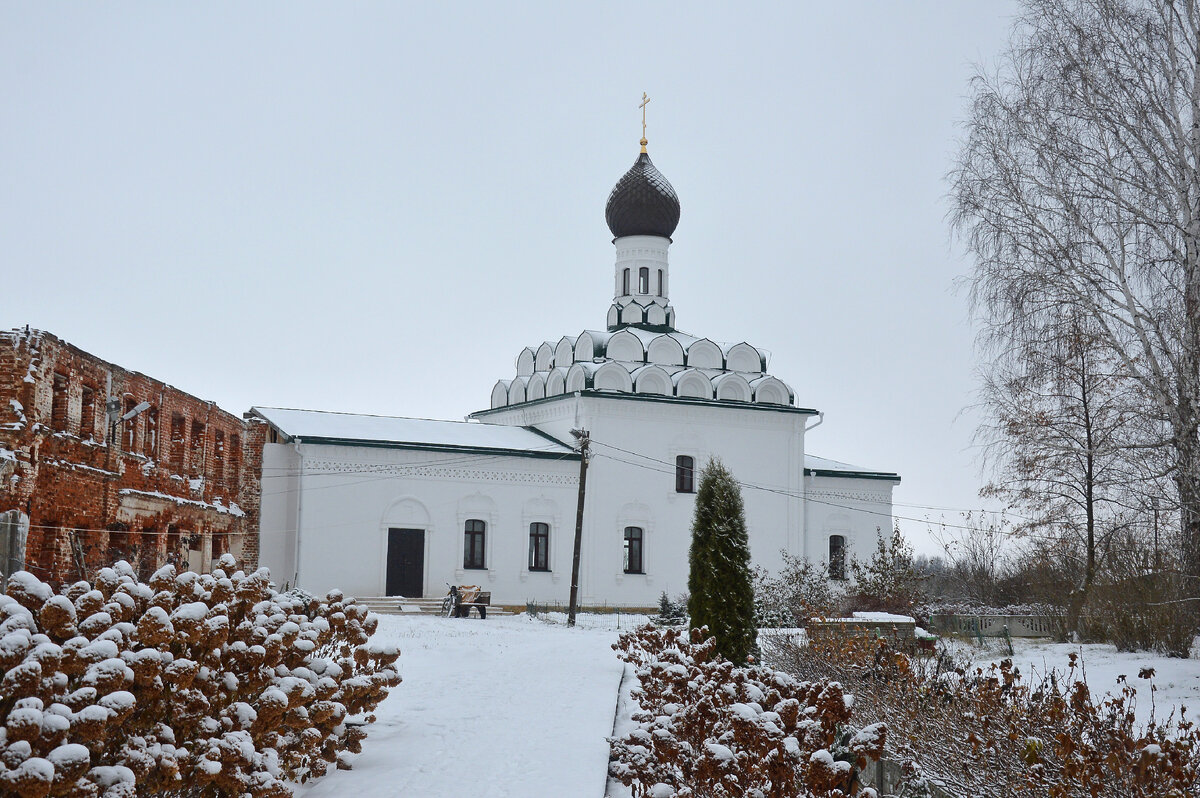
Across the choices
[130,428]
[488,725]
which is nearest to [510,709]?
[488,725]

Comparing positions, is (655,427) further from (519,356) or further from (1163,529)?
(1163,529)

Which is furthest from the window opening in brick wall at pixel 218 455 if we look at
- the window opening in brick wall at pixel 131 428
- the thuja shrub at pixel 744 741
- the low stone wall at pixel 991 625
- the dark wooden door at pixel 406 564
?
the thuja shrub at pixel 744 741

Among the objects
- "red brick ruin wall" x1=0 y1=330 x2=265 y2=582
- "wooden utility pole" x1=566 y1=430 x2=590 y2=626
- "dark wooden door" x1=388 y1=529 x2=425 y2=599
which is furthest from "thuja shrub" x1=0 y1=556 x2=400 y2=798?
"dark wooden door" x1=388 y1=529 x2=425 y2=599

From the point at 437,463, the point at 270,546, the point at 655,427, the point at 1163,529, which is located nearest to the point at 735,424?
the point at 655,427

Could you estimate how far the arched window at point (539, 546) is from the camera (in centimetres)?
2270

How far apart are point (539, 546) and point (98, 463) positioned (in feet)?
38.0

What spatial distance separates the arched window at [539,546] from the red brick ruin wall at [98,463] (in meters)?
7.05

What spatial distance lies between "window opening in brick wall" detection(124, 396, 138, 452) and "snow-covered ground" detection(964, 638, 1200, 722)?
9.87 m

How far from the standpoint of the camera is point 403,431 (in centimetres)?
2252

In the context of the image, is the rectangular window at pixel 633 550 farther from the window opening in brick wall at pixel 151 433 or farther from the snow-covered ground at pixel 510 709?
the window opening in brick wall at pixel 151 433

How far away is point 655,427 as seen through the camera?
962 inches

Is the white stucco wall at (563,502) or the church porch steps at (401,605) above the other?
the white stucco wall at (563,502)

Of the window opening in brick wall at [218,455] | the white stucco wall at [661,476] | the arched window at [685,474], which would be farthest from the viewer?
the arched window at [685,474]

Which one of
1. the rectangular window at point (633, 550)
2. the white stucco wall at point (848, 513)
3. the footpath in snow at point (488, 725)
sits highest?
the white stucco wall at point (848, 513)
